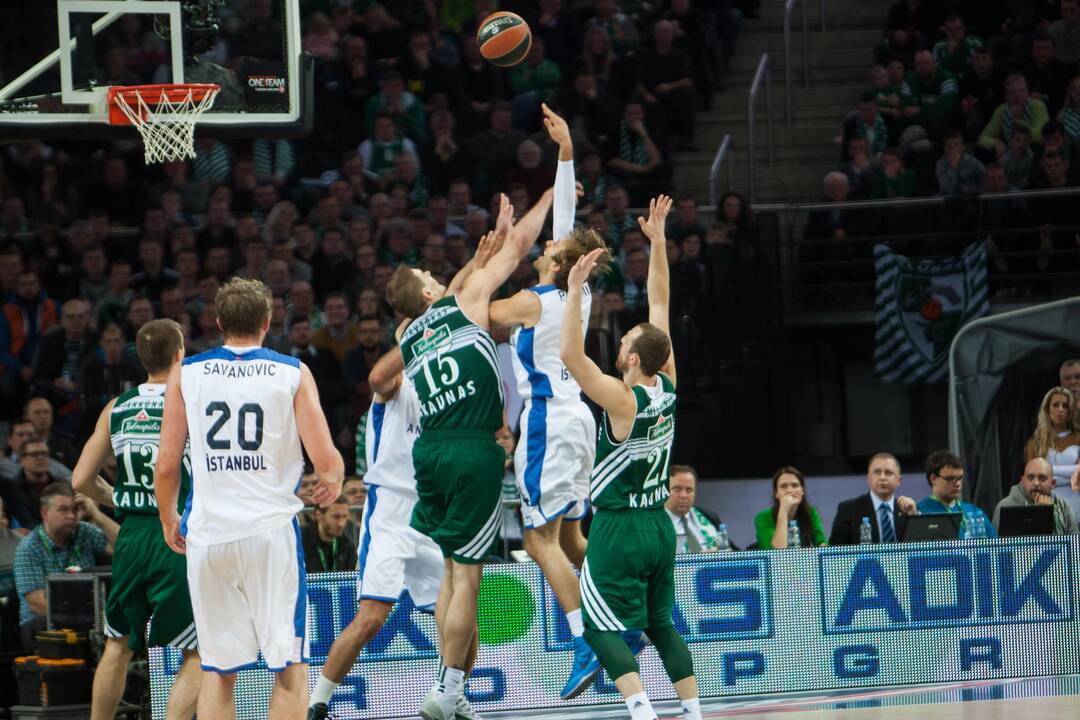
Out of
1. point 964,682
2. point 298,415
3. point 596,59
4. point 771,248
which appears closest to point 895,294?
point 771,248

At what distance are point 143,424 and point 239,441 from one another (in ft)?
4.96

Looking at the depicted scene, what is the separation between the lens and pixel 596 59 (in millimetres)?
19203

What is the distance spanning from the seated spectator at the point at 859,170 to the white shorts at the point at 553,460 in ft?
28.6

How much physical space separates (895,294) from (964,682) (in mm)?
6114

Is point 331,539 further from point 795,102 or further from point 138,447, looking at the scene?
point 795,102

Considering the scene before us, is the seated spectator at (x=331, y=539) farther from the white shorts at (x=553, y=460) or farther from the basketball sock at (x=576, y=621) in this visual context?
the basketball sock at (x=576, y=621)

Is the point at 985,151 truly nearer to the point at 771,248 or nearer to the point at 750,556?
the point at 771,248

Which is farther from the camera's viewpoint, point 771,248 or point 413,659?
point 771,248

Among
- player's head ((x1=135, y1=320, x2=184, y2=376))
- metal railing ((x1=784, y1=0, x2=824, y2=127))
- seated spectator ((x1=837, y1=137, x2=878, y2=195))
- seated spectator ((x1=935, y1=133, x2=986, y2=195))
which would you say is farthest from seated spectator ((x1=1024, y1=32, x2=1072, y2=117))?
Answer: player's head ((x1=135, y1=320, x2=184, y2=376))

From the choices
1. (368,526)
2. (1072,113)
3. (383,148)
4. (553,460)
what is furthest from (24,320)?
(1072,113)

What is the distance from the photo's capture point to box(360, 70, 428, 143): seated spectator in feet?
60.2

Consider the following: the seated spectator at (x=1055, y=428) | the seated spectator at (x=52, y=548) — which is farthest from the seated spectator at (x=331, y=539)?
the seated spectator at (x=1055, y=428)

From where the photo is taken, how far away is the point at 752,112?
61.0 feet

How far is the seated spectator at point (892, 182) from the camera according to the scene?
17.8 m
